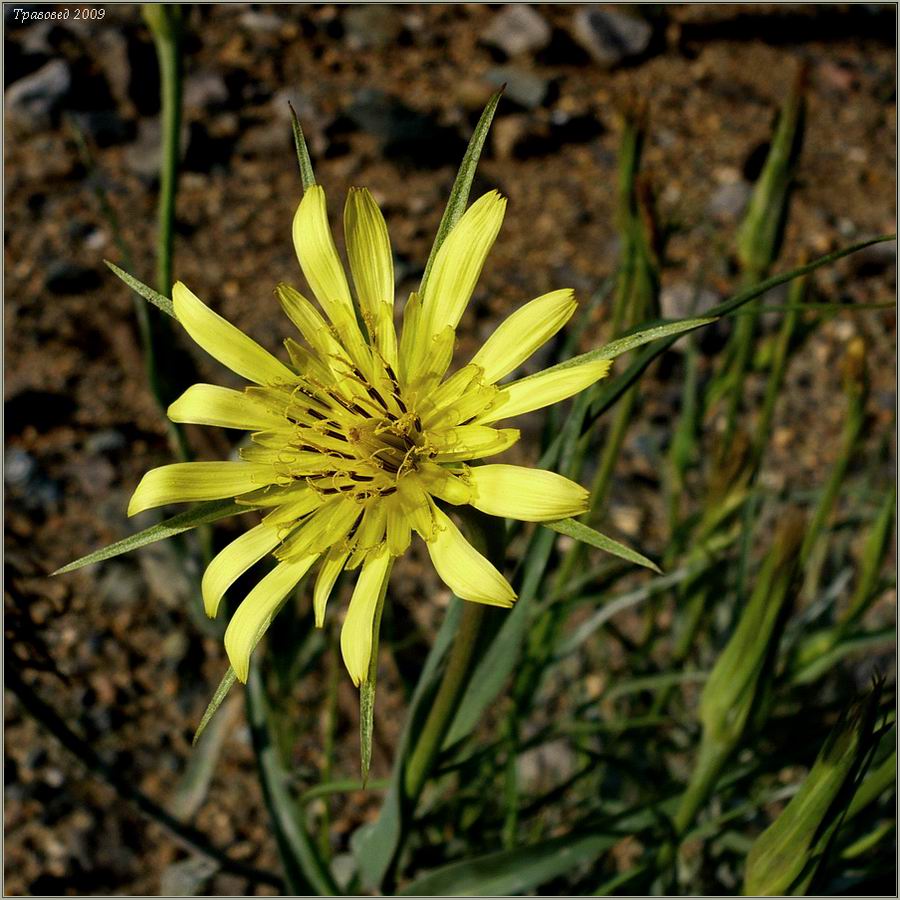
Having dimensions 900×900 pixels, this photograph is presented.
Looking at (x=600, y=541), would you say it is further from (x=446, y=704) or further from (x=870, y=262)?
(x=870, y=262)

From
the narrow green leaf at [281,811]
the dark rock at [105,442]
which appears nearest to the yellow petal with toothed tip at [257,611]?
the narrow green leaf at [281,811]

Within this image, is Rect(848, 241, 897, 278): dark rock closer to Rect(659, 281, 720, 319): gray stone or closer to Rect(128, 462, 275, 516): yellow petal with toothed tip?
Rect(659, 281, 720, 319): gray stone

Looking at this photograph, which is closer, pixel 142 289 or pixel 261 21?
pixel 142 289

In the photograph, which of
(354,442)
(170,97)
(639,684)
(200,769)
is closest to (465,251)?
(354,442)

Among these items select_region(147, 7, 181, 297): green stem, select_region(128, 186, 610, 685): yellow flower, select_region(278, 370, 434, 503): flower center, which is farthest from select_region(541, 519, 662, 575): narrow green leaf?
select_region(147, 7, 181, 297): green stem

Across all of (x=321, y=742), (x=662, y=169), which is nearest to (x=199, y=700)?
(x=321, y=742)

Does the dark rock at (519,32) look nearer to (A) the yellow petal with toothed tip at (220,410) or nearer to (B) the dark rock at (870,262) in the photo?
(B) the dark rock at (870,262)

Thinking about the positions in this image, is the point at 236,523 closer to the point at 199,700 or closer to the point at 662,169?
the point at 199,700

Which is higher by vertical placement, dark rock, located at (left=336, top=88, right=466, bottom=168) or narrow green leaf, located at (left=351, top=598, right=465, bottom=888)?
dark rock, located at (left=336, top=88, right=466, bottom=168)
